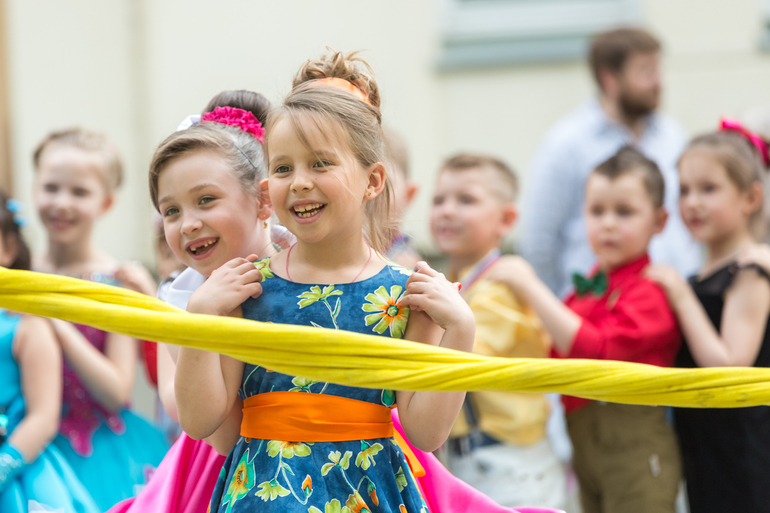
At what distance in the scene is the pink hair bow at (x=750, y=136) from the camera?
254cm

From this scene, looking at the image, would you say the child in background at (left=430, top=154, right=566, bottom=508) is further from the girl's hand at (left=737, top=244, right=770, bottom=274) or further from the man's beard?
the man's beard

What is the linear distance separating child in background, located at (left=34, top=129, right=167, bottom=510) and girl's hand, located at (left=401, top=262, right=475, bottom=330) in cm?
141

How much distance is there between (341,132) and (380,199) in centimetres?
21

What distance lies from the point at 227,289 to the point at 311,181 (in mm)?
235

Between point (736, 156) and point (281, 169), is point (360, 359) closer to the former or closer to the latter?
point (281, 169)

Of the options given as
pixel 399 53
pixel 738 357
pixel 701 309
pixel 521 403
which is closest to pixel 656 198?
pixel 701 309

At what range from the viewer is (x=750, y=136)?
100 inches

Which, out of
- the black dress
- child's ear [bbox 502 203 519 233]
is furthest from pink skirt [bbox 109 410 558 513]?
child's ear [bbox 502 203 519 233]

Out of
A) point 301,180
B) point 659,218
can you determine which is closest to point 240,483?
point 301,180

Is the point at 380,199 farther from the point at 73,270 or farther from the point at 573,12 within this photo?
the point at 573,12

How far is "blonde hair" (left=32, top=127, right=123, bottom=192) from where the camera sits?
9.23ft

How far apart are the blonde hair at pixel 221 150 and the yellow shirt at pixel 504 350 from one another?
1.12m

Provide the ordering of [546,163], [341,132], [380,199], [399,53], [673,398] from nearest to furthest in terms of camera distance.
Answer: [673,398] → [341,132] → [380,199] → [546,163] → [399,53]

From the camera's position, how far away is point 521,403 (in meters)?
2.53
